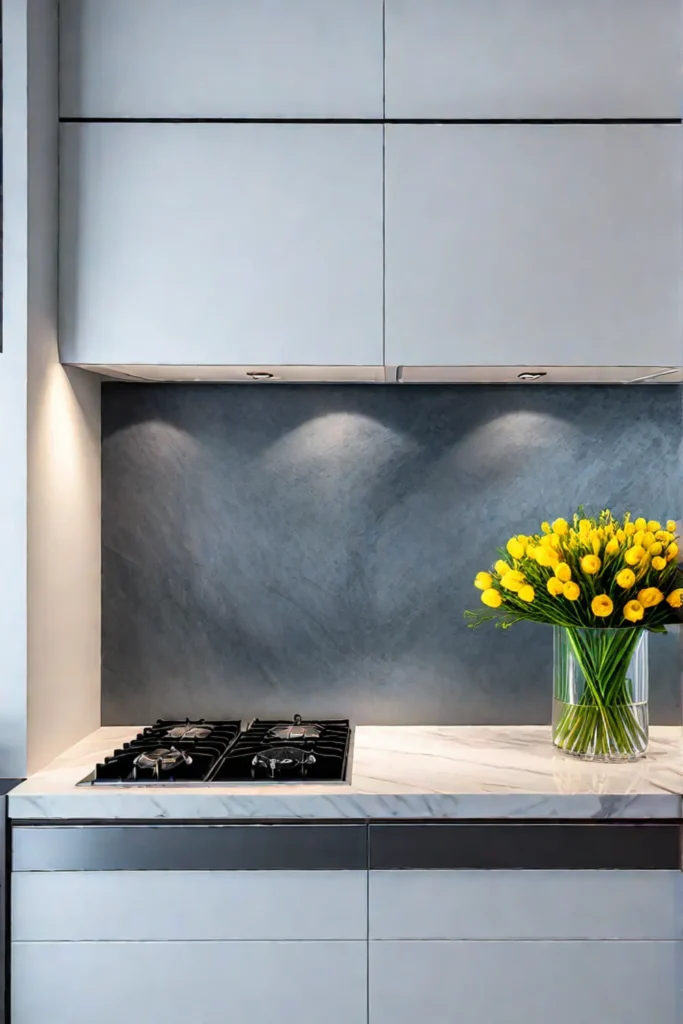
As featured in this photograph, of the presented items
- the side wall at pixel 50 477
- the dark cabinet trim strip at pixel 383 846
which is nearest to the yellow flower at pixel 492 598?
the dark cabinet trim strip at pixel 383 846

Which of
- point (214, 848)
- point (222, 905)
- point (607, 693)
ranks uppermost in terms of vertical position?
point (607, 693)

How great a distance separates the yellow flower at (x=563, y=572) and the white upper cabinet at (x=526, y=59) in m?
1.01

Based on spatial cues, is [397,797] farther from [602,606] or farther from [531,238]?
[531,238]

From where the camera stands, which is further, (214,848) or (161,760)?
(161,760)

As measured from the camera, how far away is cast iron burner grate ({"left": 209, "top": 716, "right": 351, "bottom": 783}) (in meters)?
1.87

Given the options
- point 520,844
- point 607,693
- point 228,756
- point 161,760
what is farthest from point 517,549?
point 161,760

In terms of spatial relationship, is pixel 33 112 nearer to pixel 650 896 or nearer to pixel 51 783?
pixel 51 783

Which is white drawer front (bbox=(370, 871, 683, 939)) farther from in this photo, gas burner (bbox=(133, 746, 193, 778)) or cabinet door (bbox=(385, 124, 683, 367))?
cabinet door (bbox=(385, 124, 683, 367))

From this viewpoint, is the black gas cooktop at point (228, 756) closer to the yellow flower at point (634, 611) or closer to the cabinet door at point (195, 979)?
the cabinet door at point (195, 979)

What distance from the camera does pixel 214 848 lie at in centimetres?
177

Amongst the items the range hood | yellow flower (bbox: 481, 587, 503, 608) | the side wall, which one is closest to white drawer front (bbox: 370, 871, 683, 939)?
yellow flower (bbox: 481, 587, 503, 608)

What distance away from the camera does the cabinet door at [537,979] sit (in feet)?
5.82

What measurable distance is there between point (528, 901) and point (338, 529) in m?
1.03

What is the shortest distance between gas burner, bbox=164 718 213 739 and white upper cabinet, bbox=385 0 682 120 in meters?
1.50
